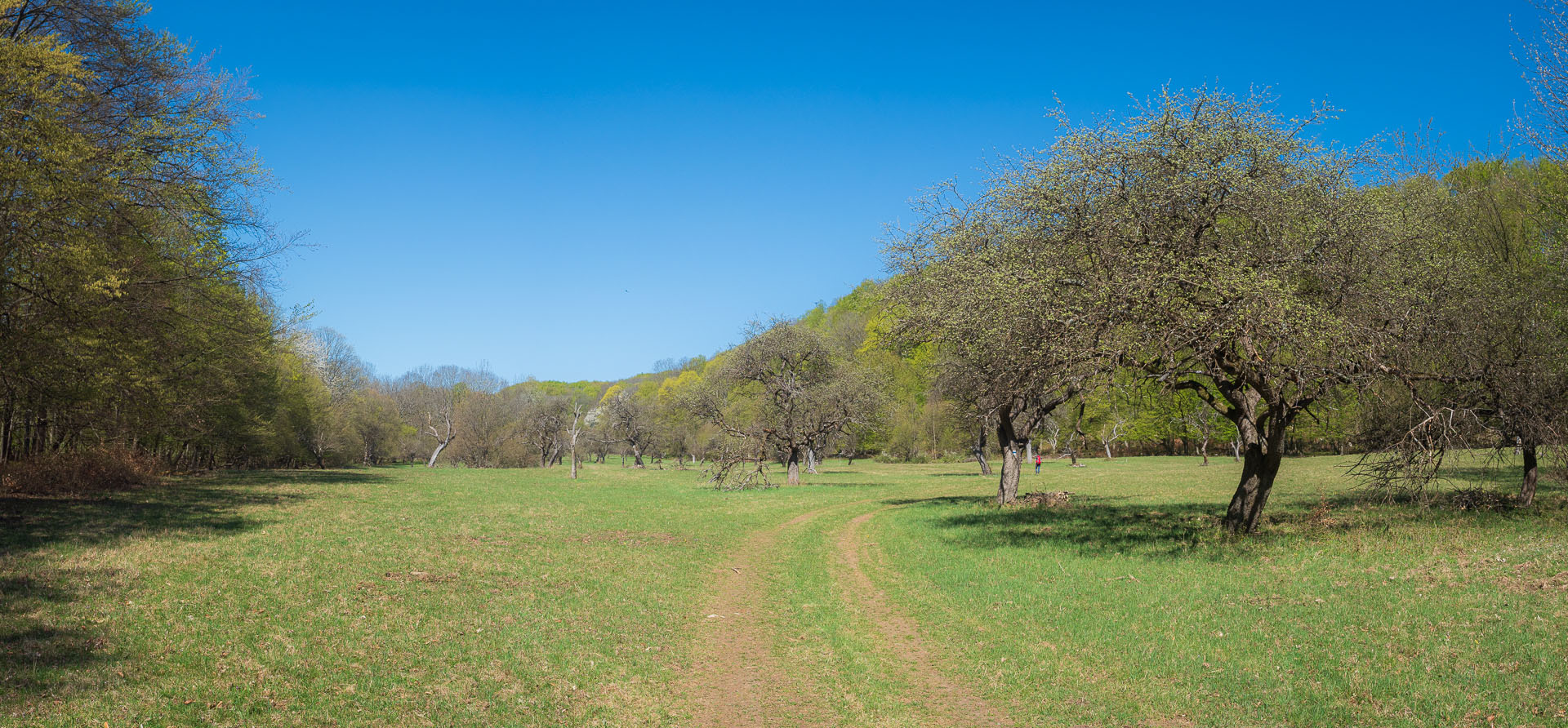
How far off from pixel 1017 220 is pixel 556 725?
16093 mm

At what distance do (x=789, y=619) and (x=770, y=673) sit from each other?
2.88m

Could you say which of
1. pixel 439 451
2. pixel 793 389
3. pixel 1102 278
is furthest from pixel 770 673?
pixel 439 451

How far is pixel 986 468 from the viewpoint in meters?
52.4

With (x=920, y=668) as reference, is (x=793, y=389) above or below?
above

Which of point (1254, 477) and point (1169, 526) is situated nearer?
point (1254, 477)

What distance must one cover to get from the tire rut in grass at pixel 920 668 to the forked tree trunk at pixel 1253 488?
29.2 feet

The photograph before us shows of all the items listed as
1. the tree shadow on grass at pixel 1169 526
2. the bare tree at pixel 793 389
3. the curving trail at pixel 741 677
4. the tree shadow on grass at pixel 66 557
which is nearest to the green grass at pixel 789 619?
the tree shadow on grass at pixel 66 557

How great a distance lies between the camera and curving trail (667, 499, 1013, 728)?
8.07 metres

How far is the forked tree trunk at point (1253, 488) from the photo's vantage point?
16469 millimetres

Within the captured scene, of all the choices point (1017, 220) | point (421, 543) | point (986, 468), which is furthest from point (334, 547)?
point (986, 468)

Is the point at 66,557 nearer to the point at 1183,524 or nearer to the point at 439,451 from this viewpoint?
the point at 1183,524

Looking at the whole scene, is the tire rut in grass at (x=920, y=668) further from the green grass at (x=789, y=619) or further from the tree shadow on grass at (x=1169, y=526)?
the tree shadow on grass at (x=1169, y=526)

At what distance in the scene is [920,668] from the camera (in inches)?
380

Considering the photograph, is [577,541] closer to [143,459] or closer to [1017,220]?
[1017,220]
